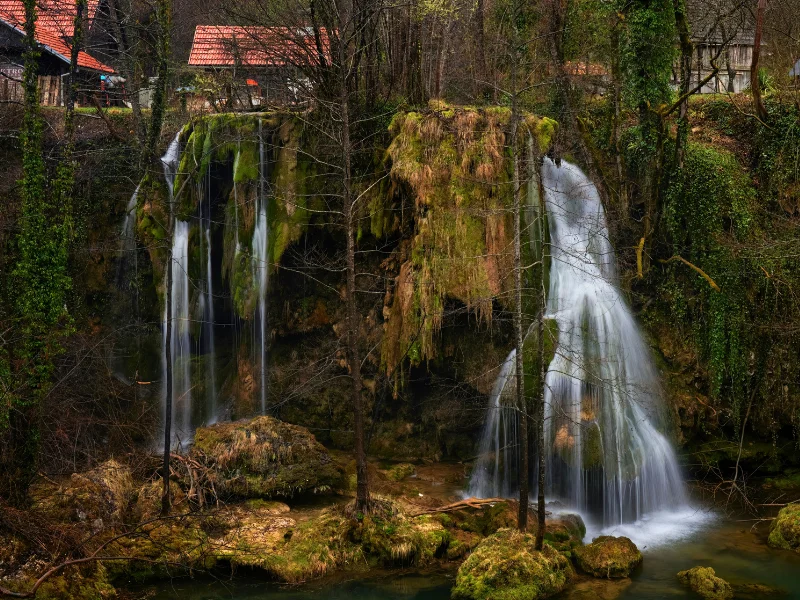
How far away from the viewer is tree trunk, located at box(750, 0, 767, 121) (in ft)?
42.2

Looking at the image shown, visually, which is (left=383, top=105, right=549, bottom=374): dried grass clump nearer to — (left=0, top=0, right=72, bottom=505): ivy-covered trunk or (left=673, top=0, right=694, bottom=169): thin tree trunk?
(left=673, top=0, right=694, bottom=169): thin tree trunk

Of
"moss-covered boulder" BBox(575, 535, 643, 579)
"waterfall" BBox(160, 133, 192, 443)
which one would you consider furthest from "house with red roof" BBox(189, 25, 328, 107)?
"moss-covered boulder" BBox(575, 535, 643, 579)

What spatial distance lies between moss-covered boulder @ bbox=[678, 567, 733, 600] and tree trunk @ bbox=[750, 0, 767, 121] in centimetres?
858

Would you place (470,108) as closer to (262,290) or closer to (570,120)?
(570,120)

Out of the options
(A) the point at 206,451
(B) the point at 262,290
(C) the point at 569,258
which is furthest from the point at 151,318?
(C) the point at 569,258

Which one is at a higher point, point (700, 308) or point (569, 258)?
point (569, 258)

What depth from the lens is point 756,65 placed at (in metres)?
13.8

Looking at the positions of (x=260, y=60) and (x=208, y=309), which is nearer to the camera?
(x=208, y=309)

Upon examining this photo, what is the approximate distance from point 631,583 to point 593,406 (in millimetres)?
3151

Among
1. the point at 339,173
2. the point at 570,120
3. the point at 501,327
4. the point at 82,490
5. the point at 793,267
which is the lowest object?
the point at 82,490

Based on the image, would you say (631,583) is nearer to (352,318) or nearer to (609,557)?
(609,557)

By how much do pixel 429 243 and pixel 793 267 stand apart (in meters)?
6.48

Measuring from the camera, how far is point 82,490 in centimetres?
1107

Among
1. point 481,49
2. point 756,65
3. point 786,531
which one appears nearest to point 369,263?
point 481,49
